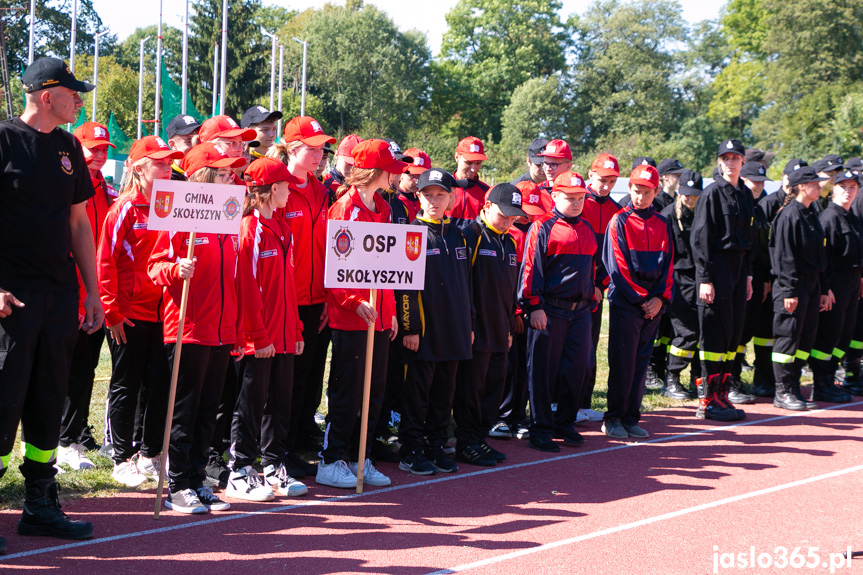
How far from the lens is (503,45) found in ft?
232

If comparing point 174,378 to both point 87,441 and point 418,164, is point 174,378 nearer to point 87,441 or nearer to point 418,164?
point 87,441

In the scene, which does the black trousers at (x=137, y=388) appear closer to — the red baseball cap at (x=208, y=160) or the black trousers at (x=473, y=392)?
the red baseball cap at (x=208, y=160)

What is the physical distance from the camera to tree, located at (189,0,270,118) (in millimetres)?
59906

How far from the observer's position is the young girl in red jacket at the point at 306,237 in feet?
22.3

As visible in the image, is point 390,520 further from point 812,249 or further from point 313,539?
point 812,249

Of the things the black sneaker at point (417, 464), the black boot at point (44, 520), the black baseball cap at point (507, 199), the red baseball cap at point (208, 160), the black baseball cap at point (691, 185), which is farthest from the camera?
the black baseball cap at point (691, 185)

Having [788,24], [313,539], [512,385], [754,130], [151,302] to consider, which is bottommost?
[313,539]

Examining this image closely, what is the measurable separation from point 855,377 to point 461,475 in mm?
6874

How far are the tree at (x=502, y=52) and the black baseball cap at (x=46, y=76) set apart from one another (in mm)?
66143

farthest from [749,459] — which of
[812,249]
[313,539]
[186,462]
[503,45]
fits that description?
[503,45]

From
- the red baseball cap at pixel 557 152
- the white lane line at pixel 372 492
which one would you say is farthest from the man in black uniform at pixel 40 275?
the red baseball cap at pixel 557 152

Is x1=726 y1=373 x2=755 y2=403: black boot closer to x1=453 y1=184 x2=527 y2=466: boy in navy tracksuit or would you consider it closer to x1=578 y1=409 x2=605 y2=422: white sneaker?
x1=578 y1=409 x2=605 y2=422: white sneaker

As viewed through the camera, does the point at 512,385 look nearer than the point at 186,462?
No

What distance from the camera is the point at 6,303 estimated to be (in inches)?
189
